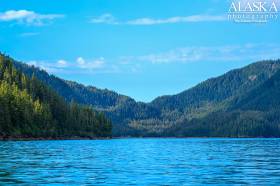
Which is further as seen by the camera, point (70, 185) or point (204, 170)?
point (204, 170)

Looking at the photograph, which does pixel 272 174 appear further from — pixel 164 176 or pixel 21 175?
pixel 21 175

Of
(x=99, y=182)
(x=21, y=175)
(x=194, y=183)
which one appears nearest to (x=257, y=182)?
(x=194, y=183)

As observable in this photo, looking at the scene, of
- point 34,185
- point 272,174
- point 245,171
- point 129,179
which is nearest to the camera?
point 34,185

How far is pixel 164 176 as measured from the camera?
53000mm

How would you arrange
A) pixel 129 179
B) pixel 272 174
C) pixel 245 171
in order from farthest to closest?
pixel 245 171, pixel 272 174, pixel 129 179

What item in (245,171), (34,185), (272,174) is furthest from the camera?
(245,171)

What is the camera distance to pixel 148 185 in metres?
45.3

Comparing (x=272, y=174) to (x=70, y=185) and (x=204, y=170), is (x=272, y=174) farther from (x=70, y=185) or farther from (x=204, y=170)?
(x=70, y=185)

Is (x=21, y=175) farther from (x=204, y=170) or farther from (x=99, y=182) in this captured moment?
(x=204, y=170)

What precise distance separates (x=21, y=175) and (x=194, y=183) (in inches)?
655

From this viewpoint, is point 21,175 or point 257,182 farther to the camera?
point 21,175

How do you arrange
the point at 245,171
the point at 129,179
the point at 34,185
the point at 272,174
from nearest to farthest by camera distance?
the point at 34,185
the point at 129,179
the point at 272,174
the point at 245,171

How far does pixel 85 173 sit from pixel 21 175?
649cm

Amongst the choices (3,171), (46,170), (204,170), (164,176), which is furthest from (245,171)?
(3,171)
